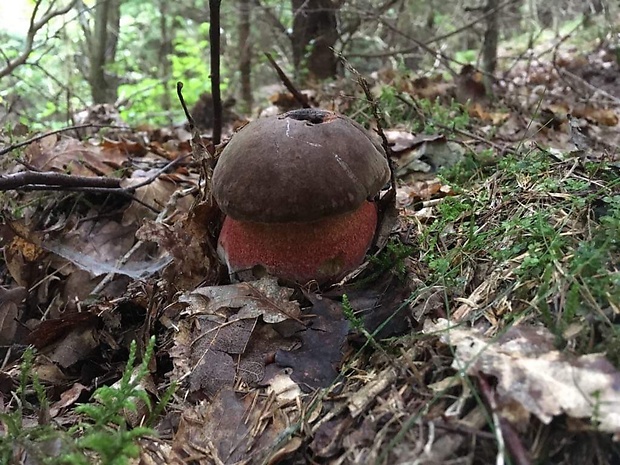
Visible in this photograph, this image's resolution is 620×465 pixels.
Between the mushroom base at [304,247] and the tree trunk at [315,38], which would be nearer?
the mushroom base at [304,247]

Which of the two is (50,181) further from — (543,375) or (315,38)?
(315,38)

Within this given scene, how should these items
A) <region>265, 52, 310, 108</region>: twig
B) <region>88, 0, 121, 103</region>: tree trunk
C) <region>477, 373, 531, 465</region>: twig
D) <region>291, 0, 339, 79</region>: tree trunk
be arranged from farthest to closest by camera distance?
<region>88, 0, 121, 103</region>: tree trunk < <region>291, 0, 339, 79</region>: tree trunk < <region>265, 52, 310, 108</region>: twig < <region>477, 373, 531, 465</region>: twig

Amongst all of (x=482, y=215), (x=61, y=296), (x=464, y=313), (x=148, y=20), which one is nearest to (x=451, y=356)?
(x=464, y=313)

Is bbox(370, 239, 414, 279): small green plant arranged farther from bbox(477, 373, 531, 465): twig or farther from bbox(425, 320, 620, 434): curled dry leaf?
bbox(477, 373, 531, 465): twig

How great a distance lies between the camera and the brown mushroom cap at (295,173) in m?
1.62

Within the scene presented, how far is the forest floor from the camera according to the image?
1.09 m

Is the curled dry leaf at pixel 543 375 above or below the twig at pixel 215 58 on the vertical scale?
below

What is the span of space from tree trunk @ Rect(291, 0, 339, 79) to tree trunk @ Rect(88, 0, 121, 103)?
297 centimetres

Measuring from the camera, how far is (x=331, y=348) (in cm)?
155

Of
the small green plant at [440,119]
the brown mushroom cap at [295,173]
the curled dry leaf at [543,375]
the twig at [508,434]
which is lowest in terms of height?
the small green plant at [440,119]

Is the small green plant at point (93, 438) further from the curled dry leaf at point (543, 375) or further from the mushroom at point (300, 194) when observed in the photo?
the curled dry leaf at point (543, 375)

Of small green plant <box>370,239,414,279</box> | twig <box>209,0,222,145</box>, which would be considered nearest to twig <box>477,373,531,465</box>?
small green plant <box>370,239,414,279</box>

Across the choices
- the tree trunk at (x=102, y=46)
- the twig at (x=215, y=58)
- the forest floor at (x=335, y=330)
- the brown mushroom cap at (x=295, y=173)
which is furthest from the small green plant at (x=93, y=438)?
the tree trunk at (x=102, y=46)

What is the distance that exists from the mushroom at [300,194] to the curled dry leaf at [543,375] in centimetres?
64
